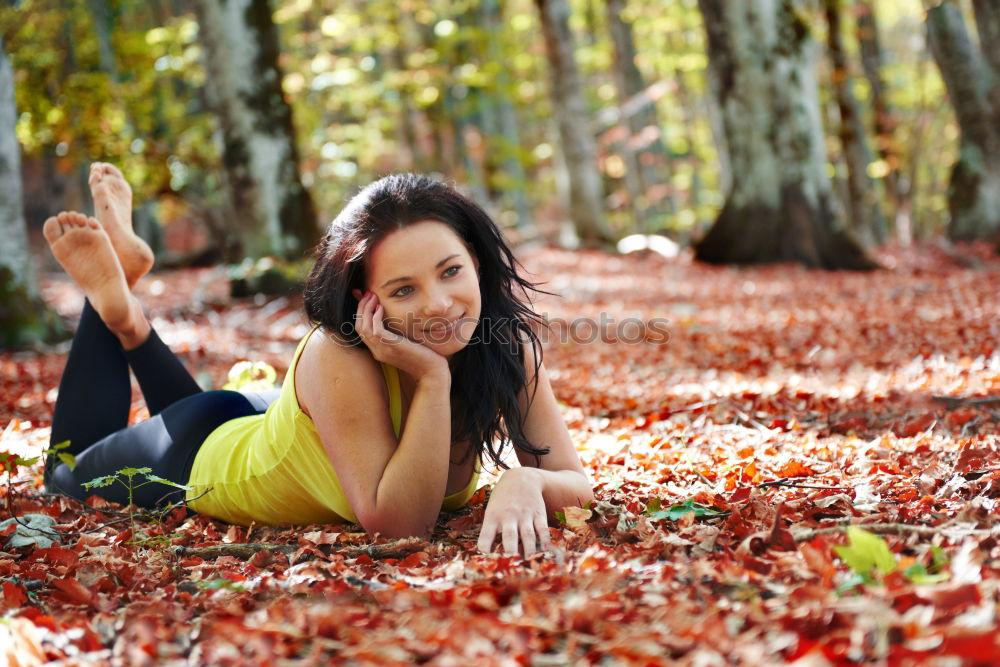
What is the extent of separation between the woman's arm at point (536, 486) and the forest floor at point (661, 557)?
0.29 ft

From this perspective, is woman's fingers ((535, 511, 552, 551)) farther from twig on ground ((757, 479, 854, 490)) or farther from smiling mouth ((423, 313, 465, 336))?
twig on ground ((757, 479, 854, 490))

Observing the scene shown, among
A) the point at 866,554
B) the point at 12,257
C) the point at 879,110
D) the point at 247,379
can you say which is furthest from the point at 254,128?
the point at 879,110

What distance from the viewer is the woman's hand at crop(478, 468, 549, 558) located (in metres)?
2.52

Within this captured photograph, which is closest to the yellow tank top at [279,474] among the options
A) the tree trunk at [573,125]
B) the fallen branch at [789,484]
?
the fallen branch at [789,484]

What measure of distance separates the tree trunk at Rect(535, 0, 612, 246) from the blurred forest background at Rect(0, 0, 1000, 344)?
0.12ft

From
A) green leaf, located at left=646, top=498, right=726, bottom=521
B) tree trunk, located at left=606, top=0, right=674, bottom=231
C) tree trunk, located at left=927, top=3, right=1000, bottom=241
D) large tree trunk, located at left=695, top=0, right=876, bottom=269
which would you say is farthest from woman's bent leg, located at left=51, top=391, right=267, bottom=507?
tree trunk, located at left=606, top=0, right=674, bottom=231

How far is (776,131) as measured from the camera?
10.7 m

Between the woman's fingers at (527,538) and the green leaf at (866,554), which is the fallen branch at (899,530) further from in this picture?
the woman's fingers at (527,538)

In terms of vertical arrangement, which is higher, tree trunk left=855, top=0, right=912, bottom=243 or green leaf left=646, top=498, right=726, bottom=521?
tree trunk left=855, top=0, right=912, bottom=243

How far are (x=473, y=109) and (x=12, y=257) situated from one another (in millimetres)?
14450

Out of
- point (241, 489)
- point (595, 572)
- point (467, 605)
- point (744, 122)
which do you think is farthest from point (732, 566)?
point (744, 122)

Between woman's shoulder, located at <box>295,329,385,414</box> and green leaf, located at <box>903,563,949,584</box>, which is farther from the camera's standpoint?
woman's shoulder, located at <box>295,329,385,414</box>

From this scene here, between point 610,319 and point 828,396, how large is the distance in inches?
158

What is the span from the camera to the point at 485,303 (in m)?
3.13
